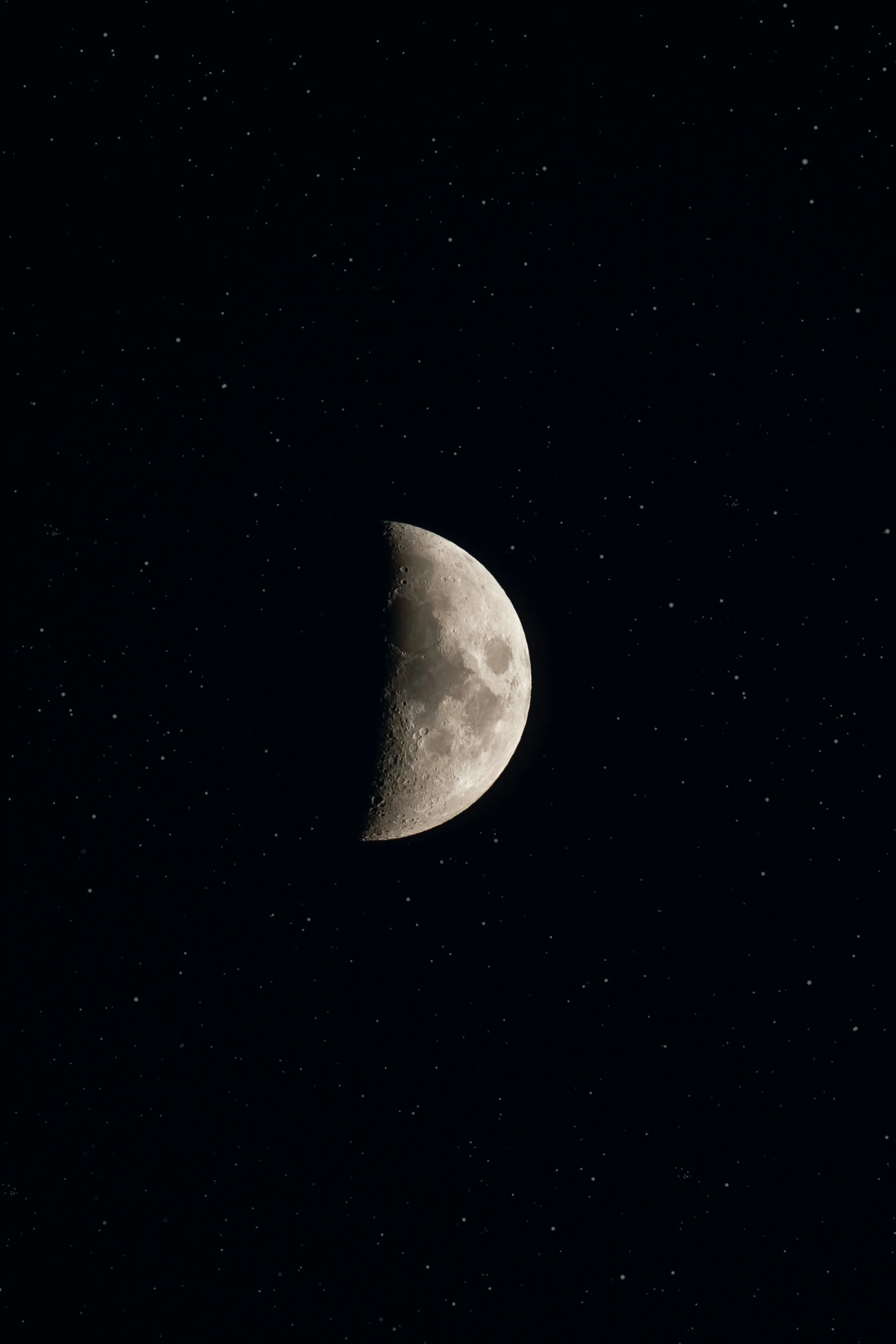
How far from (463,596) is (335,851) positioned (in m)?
1.07

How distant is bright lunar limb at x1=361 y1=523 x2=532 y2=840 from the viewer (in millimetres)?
3291

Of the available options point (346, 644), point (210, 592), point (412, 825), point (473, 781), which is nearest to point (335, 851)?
point (412, 825)

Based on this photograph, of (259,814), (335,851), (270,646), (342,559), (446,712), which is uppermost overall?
(342,559)

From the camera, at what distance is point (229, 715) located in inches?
128

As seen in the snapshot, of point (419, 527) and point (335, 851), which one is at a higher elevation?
point (419, 527)

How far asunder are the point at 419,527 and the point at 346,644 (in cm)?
67

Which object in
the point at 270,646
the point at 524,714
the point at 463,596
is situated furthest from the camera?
the point at 524,714

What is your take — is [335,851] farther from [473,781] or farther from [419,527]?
[419,527]

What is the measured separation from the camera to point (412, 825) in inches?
144

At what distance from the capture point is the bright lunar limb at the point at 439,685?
3.29 m

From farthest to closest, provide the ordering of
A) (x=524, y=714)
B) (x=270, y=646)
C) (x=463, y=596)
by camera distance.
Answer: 1. (x=524, y=714)
2. (x=463, y=596)
3. (x=270, y=646)

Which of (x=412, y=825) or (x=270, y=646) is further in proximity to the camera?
(x=412, y=825)

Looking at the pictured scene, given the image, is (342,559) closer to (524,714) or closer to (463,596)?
(463,596)

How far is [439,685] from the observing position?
3.32 meters
